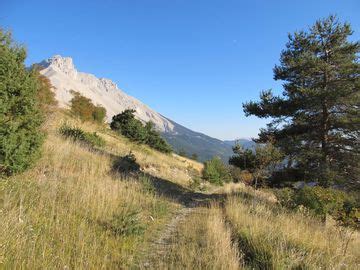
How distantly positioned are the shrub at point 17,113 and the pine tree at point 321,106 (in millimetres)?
11309

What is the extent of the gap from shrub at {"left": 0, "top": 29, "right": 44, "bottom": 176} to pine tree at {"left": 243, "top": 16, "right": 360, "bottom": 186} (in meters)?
11.3

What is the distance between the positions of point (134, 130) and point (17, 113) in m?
25.5

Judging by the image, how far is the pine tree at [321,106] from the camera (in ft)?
42.3

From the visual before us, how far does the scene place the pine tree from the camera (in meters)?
12.9

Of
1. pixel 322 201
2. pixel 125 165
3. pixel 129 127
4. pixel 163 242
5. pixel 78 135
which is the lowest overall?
pixel 163 242

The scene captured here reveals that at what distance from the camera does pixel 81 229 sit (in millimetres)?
4078

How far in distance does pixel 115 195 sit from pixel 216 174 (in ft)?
68.8

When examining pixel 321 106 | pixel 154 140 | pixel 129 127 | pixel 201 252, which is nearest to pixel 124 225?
pixel 201 252

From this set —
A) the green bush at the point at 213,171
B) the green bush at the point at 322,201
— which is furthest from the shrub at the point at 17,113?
the green bush at the point at 213,171

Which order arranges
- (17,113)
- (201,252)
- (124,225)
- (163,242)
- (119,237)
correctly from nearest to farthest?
(201,252)
(119,237)
(124,225)
(163,242)
(17,113)

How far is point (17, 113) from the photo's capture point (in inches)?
217

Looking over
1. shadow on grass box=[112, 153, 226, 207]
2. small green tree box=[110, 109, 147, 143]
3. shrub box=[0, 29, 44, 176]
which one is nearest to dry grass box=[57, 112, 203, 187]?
shadow on grass box=[112, 153, 226, 207]

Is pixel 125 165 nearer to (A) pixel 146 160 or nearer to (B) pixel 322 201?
(A) pixel 146 160

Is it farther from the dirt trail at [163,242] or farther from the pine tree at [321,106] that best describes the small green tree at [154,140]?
the dirt trail at [163,242]
